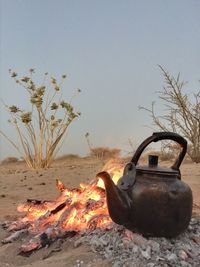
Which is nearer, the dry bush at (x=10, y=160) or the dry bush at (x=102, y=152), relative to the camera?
the dry bush at (x=102, y=152)

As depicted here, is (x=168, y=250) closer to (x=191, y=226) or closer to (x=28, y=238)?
(x=191, y=226)

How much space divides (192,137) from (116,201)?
655cm

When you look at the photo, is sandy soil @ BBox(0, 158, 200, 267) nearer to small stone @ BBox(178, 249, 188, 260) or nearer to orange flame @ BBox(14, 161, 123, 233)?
orange flame @ BBox(14, 161, 123, 233)

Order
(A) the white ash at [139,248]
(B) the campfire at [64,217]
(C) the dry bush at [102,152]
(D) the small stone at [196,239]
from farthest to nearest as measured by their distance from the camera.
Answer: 1. (C) the dry bush at [102,152]
2. (B) the campfire at [64,217]
3. (D) the small stone at [196,239]
4. (A) the white ash at [139,248]

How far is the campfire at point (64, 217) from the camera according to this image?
3.59 meters

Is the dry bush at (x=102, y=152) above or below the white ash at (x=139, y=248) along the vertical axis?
above

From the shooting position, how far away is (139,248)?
3.14 metres

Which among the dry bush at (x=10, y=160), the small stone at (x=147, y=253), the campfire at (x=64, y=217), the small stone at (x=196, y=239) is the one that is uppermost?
the dry bush at (x=10, y=160)

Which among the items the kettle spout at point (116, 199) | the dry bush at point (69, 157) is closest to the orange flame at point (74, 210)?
the kettle spout at point (116, 199)

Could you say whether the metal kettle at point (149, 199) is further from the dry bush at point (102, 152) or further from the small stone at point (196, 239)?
the dry bush at point (102, 152)

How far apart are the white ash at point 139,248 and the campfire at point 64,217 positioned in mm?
141

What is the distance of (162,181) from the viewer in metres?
3.24

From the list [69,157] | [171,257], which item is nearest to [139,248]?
[171,257]

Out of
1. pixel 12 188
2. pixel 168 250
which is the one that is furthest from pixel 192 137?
pixel 168 250
